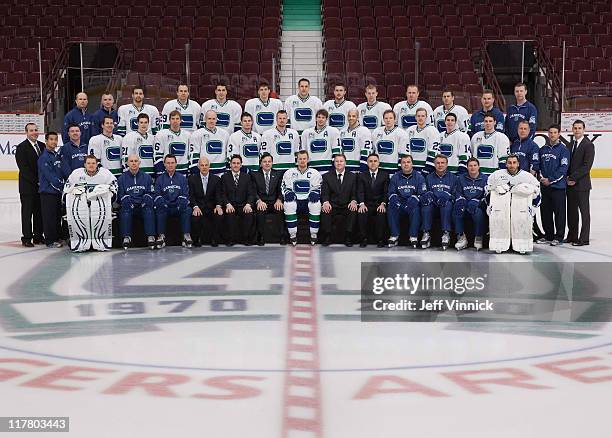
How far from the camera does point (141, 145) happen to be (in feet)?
29.8

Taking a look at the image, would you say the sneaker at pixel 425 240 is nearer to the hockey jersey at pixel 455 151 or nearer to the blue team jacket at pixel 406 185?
the blue team jacket at pixel 406 185

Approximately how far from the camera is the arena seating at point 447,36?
15734mm

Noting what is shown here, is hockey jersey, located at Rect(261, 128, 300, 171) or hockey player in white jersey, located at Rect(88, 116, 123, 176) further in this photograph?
hockey jersey, located at Rect(261, 128, 300, 171)

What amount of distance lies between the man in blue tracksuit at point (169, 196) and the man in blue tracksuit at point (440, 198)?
2.49 m

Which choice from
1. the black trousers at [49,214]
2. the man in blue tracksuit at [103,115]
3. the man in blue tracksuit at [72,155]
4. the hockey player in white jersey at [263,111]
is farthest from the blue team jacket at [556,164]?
the black trousers at [49,214]

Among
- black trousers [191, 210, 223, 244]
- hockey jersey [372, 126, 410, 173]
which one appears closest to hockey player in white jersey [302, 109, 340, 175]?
hockey jersey [372, 126, 410, 173]

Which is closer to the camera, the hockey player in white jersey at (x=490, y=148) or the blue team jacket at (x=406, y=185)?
the blue team jacket at (x=406, y=185)

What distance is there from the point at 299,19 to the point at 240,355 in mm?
15266

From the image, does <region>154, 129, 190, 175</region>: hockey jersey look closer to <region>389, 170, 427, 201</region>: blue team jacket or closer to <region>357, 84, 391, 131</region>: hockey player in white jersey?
<region>357, 84, 391, 131</region>: hockey player in white jersey

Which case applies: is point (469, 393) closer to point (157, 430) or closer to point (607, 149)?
point (157, 430)

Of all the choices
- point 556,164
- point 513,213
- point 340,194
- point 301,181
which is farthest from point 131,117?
point 556,164

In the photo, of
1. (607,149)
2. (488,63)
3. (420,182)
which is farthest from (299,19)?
(420,182)

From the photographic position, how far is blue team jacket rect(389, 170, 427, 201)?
873cm

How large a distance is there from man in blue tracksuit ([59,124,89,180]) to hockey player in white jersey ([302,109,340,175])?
2.42m
